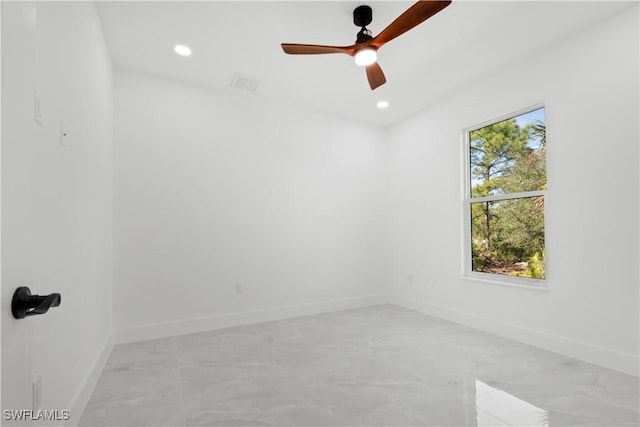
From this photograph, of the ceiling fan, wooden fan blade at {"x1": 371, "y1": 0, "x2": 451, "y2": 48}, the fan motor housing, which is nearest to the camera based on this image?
wooden fan blade at {"x1": 371, "y1": 0, "x2": 451, "y2": 48}

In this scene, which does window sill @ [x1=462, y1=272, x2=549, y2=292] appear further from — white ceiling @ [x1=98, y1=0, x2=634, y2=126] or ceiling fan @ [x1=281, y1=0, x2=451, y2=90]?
ceiling fan @ [x1=281, y1=0, x2=451, y2=90]

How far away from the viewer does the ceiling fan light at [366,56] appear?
97.7 inches

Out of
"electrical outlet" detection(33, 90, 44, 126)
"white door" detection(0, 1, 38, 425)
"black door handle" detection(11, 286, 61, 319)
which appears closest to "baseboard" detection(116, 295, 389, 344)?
"electrical outlet" detection(33, 90, 44, 126)

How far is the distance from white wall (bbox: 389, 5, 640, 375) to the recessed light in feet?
9.98

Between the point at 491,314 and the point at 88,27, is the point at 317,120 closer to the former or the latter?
the point at 88,27

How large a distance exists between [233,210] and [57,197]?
2.23m

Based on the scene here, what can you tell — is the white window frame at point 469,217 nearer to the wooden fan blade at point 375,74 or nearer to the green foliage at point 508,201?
the green foliage at point 508,201

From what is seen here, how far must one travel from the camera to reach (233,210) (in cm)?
383

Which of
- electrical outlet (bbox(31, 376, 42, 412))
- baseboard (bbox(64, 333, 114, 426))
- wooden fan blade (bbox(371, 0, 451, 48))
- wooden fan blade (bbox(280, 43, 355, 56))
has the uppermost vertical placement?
wooden fan blade (bbox(371, 0, 451, 48))

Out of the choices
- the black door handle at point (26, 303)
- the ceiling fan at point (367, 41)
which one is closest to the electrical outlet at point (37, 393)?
the black door handle at point (26, 303)

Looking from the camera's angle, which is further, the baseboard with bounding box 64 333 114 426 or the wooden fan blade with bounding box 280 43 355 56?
the wooden fan blade with bounding box 280 43 355 56

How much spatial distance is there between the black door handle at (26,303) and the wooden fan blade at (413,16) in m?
2.19

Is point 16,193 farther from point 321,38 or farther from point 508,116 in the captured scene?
point 508,116

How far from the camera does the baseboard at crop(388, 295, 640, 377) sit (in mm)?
2467
